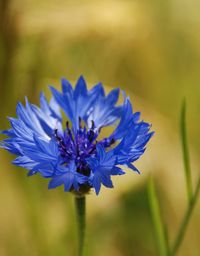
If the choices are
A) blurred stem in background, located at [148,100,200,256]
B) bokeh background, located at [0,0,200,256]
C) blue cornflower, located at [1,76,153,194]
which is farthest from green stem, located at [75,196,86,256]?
bokeh background, located at [0,0,200,256]

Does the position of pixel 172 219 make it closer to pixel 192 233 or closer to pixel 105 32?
pixel 192 233

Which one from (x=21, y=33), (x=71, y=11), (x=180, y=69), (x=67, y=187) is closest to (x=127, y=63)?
(x=180, y=69)

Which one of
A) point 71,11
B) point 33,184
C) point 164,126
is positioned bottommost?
point 33,184

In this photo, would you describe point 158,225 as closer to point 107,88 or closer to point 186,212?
point 186,212

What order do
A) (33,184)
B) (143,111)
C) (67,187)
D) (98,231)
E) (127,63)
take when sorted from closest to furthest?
1. (67,187)
2. (33,184)
3. (98,231)
4. (143,111)
5. (127,63)

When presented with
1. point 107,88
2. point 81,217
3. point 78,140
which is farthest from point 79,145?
point 107,88

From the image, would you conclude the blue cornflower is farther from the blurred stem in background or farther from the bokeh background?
the bokeh background
